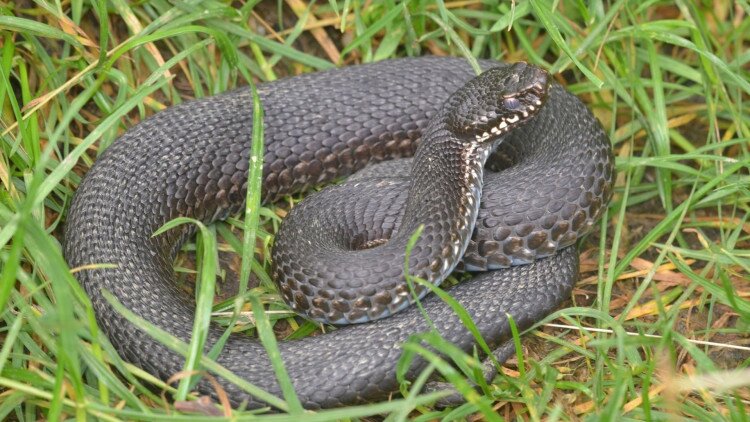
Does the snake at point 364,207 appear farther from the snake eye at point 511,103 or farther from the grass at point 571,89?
the grass at point 571,89

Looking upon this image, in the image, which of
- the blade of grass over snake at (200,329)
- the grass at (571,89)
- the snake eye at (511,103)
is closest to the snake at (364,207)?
the snake eye at (511,103)

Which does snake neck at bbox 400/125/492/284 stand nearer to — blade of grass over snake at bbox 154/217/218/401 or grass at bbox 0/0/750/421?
grass at bbox 0/0/750/421

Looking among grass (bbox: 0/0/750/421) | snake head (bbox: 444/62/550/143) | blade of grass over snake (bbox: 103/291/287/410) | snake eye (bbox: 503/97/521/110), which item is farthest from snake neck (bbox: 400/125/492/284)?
blade of grass over snake (bbox: 103/291/287/410)

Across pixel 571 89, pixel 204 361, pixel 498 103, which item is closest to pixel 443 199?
pixel 498 103

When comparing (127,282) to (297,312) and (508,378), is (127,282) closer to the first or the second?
(297,312)

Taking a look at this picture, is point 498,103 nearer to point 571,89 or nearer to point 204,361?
point 571,89
